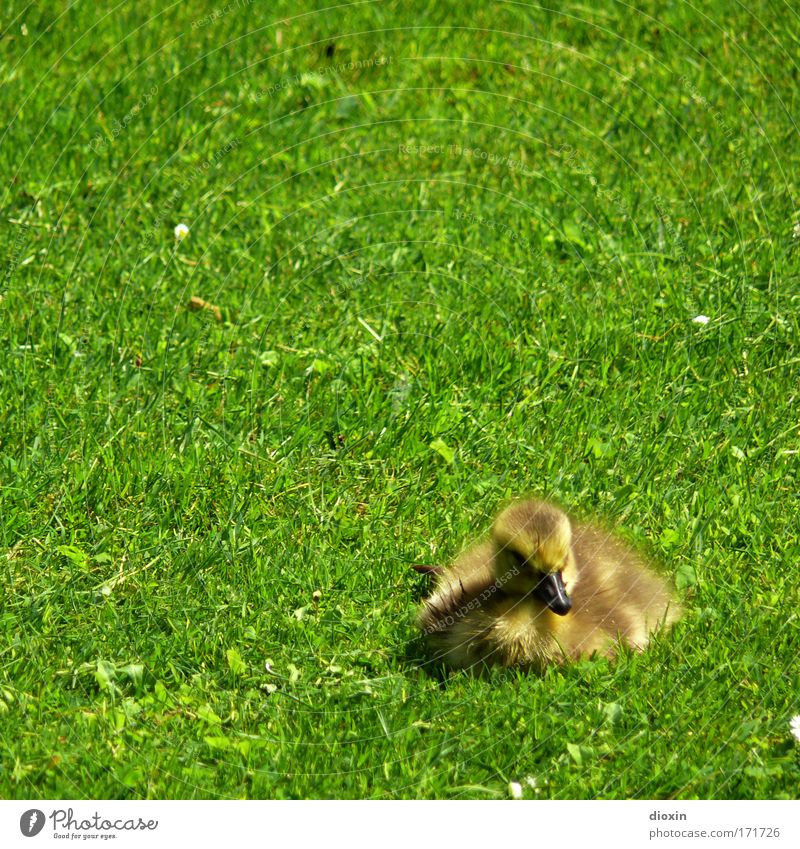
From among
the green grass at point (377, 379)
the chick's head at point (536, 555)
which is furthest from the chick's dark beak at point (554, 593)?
the green grass at point (377, 379)

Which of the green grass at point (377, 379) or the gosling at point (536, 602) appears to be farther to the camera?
the gosling at point (536, 602)

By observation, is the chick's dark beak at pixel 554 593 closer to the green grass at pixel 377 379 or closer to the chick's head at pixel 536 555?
the chick's head at pixel 536 555

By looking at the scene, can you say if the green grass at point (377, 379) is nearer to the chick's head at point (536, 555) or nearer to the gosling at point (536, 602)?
the gosling at point (536, 602)

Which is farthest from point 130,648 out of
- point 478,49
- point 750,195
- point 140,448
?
point 478,49

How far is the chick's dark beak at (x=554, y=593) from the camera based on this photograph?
145 inches

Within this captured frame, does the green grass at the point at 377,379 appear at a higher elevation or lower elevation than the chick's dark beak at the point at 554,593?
lower

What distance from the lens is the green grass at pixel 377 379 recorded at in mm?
3666

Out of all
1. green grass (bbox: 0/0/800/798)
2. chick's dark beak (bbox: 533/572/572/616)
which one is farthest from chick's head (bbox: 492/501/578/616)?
green grass (bbox: 0/0/800/798)

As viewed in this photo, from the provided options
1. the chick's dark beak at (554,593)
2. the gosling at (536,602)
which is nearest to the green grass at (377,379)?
the gosling at (536,602)

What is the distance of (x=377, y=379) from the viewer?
5.02 meters

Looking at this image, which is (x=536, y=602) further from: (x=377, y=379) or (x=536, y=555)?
(x=377, y=379)

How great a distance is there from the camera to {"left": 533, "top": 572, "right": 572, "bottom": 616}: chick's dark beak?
3.69 meters

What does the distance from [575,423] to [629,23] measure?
3143 millimetres

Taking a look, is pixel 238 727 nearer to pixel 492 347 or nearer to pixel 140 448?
pixel 140 448
